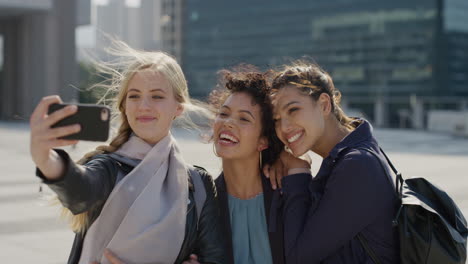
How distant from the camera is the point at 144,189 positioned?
8.00ft

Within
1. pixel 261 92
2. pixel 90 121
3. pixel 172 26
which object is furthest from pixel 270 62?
→ pixel 90 121

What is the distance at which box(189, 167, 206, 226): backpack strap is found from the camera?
2662 mm

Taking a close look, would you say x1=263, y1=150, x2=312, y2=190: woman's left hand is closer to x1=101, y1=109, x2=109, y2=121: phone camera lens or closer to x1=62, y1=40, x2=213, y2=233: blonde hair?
x1=62, y1=40, x2=213, y2=233: blonde hair

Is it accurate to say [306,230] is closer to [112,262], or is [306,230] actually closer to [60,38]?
[112,262]

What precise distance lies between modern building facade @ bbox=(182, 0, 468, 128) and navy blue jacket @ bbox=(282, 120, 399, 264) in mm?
51341

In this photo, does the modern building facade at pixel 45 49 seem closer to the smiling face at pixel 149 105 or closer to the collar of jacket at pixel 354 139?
the smiling face at pixel 149 105

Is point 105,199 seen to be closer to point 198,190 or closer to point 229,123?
point 198,190

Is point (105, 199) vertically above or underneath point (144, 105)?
underneath

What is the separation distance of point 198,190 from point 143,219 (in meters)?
0.35

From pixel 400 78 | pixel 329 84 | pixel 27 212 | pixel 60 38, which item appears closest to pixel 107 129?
pixel 329 84

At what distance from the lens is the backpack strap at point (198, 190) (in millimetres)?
2662

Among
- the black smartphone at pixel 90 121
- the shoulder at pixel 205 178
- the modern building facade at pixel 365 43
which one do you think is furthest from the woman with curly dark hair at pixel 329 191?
the modern building facade at pixel 365 43

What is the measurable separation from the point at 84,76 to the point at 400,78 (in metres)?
51.7

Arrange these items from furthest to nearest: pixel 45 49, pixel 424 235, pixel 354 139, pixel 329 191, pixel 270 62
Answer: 1. pixel 270 62
2. pixel 45 49
3. pixel 354 139
4. pixel 329 191
5. pixel 424 235
